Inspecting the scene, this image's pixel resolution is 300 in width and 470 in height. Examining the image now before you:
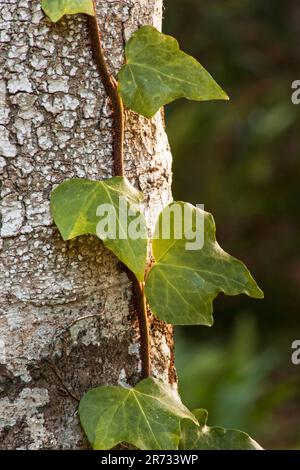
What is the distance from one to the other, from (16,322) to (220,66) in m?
3.17

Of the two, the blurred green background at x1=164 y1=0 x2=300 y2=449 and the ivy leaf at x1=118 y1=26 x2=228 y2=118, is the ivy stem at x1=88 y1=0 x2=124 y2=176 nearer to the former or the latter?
the ivy leaf at x1=118 y1=26 x2=228 y2=118

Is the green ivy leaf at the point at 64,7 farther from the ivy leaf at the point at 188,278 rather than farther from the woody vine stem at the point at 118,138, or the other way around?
the ivy leaf at the point at 188,278

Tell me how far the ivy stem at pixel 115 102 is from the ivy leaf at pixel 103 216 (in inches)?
1.8

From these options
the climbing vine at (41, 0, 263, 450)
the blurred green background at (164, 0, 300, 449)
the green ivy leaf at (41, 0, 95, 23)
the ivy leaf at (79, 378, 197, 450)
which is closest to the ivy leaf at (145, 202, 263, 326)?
the climbing vine at (41, 0, 263, 450)

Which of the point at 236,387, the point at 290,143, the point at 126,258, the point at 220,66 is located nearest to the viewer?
the point at 126,258

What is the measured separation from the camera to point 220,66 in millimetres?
3836

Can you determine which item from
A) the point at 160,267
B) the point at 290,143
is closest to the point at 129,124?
the point at 160,267

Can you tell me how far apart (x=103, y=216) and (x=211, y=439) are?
0.30m

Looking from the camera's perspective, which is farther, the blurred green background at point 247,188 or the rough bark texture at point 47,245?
the blurred green background at point 247,188

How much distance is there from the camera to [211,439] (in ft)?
2.96

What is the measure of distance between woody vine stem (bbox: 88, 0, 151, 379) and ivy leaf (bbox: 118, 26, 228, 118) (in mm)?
14

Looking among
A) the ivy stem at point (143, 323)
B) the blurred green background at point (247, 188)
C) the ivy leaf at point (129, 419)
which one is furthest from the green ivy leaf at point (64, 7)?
the blurred green background at point (247, 188)

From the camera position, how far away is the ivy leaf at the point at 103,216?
84 centimetres
